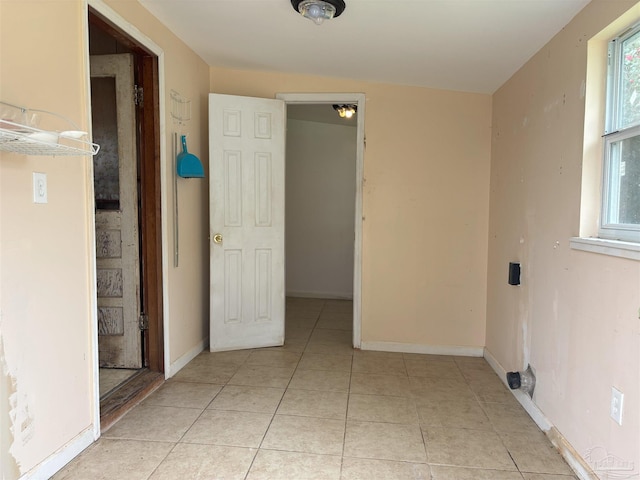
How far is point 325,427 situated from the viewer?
7.19 feet

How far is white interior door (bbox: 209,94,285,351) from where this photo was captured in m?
3.26

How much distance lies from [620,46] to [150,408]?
3113 millimetres

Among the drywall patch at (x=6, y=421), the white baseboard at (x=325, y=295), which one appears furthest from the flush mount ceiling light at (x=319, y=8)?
the white baseboard at (x=325, y=295)

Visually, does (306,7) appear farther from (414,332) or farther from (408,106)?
(414,332)

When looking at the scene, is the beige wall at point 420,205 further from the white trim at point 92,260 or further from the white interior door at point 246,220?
the white trim at point 92,260

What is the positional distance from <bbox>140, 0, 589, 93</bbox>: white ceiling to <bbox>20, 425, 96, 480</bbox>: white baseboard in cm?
240

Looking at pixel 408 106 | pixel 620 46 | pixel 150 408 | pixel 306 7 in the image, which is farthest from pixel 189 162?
pixel 620 46

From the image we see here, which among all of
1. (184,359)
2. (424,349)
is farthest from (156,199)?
(424,349)

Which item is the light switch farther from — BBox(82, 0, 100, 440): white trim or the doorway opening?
the doorway opening

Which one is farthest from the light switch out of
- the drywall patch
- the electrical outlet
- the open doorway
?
the open doorway

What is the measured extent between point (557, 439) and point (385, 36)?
2.49 meters

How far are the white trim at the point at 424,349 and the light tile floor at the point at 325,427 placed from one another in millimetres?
151

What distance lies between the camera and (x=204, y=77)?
3.35 meters

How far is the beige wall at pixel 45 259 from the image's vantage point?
59.4 inches
